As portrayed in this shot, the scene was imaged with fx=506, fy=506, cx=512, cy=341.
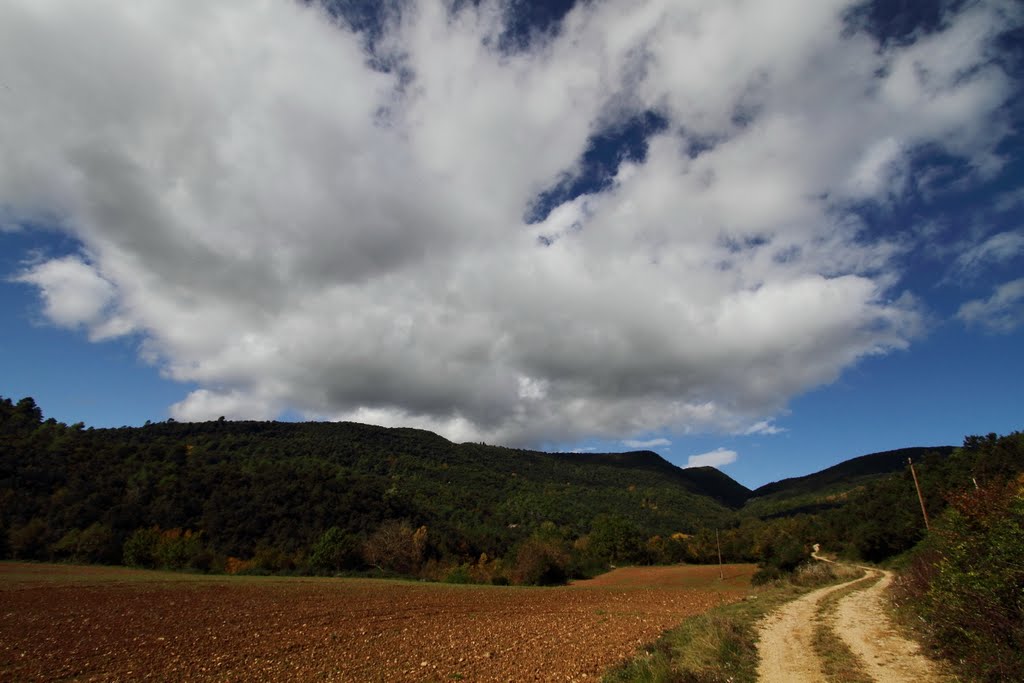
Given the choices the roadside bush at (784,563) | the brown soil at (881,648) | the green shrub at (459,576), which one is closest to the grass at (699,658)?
the brown soil at (881,648)

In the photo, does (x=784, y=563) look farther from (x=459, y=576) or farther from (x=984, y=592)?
(x=984, y=592)

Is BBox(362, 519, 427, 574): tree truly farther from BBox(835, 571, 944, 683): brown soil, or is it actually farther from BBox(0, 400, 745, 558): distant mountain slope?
BBox(835, 571, 944, 683): brown soil

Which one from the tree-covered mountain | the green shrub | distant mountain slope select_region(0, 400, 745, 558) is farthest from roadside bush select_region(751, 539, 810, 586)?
distant mountain slope select_region(0, 400, 745, 558)

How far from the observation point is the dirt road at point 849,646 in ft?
43.1

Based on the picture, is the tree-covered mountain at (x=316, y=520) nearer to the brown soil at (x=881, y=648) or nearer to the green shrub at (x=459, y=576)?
the green shrub at (x=459, y=576)

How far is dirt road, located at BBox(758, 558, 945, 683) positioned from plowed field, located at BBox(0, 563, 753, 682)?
15.6 feet

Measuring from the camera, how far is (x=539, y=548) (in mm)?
70812

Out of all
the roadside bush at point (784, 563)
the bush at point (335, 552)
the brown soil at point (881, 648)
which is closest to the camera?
the brown soil at point (881, 648)

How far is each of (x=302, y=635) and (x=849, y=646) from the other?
68.2ft

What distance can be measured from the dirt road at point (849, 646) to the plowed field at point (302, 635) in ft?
15.6

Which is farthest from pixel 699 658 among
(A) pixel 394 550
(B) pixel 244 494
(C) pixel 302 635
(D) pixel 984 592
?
(B) pixel 244 494

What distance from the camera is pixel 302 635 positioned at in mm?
21672

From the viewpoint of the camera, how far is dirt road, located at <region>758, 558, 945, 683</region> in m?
13.1

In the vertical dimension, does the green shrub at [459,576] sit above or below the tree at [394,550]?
below
